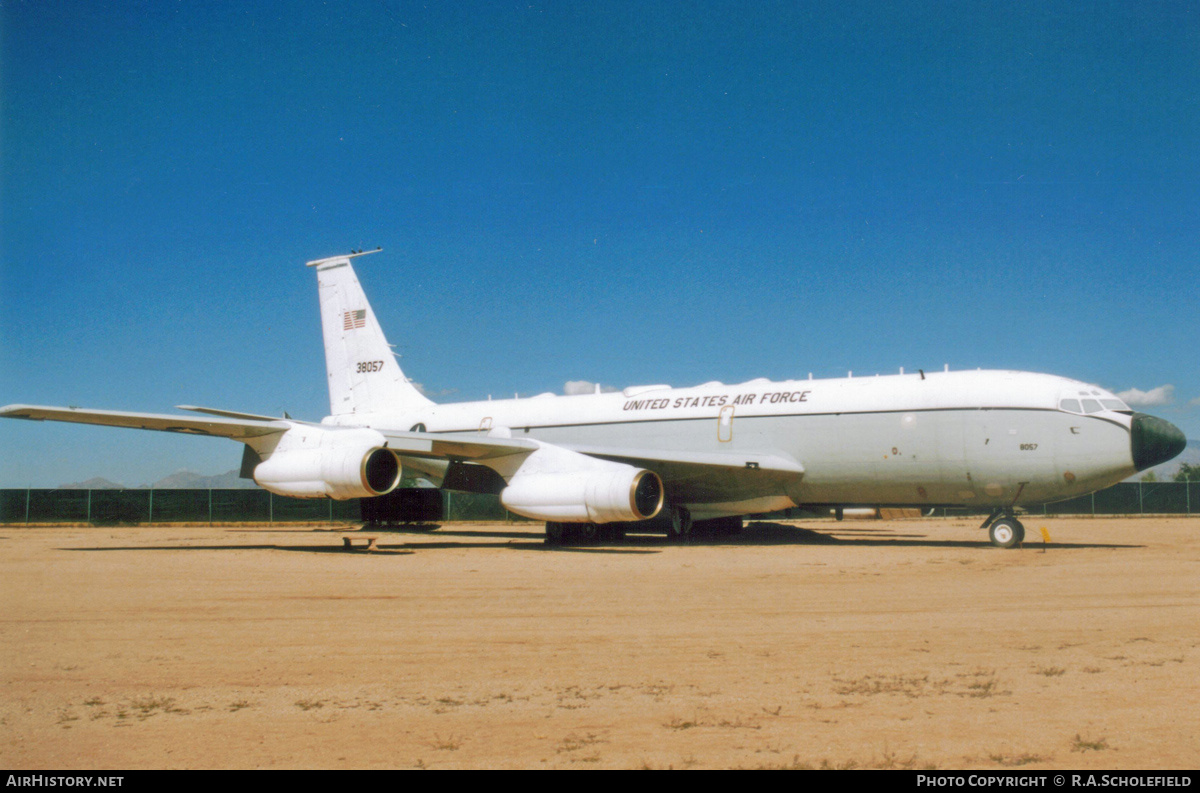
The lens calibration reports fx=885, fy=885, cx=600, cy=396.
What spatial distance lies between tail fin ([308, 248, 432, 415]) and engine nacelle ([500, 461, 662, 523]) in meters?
9.37

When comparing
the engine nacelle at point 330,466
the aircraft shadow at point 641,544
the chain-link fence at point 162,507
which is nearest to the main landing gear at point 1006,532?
the aircraft shadow at point 641,544

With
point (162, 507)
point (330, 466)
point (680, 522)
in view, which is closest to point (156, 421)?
point (330, 466)

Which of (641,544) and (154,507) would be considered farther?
(154,507)

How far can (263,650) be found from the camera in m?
6.99

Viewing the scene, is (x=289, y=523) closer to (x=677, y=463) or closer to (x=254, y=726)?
(x=677, y=463)

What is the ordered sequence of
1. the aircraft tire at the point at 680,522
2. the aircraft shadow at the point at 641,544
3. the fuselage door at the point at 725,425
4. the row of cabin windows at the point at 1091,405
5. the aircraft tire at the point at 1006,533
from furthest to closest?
the aircraft tire at the point at 680,522
the fuselage door at the point at 725,425
the aircraft shadow at the point at 641,544
the aircraft tire at the point at 1006,533
the row of cabin windows at the point at 1091,405

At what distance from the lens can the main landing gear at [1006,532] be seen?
17.2 m

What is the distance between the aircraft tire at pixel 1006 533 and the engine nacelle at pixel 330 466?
1186cm

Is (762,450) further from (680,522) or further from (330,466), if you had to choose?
(330,466)

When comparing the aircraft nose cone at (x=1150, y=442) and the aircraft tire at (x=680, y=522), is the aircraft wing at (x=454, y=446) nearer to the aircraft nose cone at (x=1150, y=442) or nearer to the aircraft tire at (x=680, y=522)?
the aircraft tire at (x=680, y=522)

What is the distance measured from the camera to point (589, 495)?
56.3 feet

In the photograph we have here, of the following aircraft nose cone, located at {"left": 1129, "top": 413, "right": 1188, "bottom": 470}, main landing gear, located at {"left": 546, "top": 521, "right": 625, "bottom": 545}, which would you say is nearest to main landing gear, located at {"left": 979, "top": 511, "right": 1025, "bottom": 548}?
aircraft nose cone, located at {"left": 1129, "top": 413, "right": 1188, "bottom": 470}

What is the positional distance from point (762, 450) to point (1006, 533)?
16.8ft
